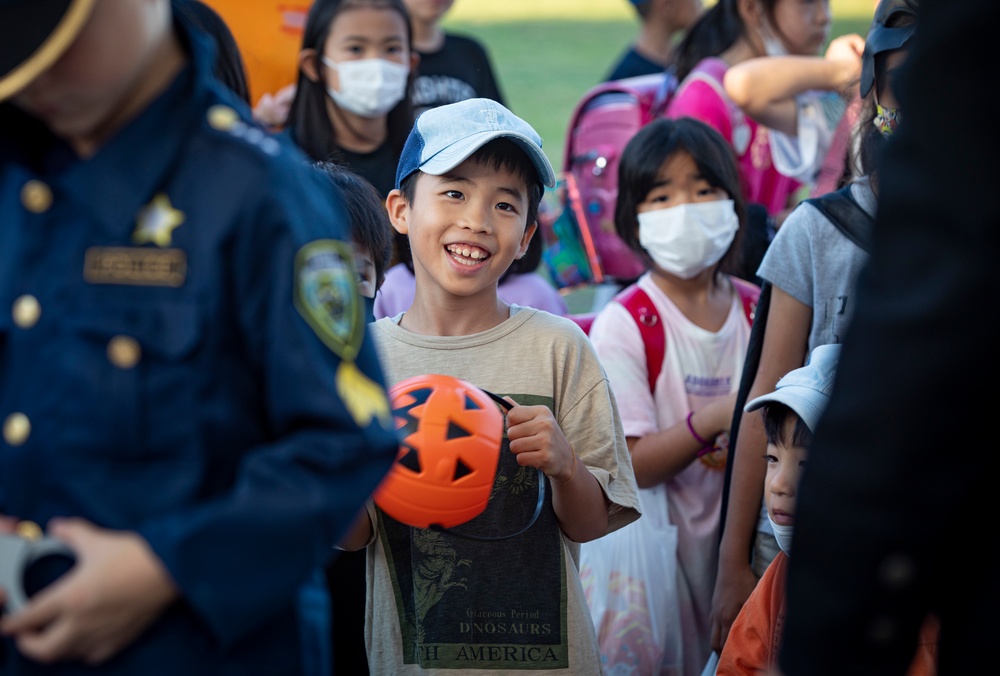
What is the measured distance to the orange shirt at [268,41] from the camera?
5203 millimetres

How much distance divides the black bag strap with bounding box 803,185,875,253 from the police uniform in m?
1.87

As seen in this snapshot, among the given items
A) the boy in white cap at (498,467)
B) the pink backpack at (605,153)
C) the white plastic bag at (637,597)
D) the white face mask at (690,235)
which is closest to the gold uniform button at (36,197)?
the boy in white cap at (498,467)

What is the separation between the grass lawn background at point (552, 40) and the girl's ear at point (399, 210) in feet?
33.7

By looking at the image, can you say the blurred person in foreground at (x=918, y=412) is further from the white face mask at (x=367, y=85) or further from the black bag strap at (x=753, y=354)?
the white face mask at (x=367, y=85)

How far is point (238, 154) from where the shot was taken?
1.56 m

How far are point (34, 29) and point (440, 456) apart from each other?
1.24m

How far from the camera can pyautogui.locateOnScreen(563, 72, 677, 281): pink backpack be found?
192 inches

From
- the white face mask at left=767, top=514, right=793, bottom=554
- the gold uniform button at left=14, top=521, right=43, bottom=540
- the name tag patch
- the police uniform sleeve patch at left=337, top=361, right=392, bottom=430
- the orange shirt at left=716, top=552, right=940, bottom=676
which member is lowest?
the orange shirt at left=716, top=552, right=940, bottom=676

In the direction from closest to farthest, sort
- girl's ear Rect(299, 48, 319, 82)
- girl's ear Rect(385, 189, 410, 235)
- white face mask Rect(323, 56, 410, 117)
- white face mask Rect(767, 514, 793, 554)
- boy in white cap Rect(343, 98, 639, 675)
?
boy in white cap Rect(343, 98, 639, 675), white face mask Rect(767, 514, 793, 554), girl's ear Rect(385, 189, 410, 235), white face mask Rect(323, 56, 410, 117), girl's ear Rect(299, 48, 319, 82)

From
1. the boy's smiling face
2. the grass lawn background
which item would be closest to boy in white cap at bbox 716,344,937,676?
the boy's smiling face

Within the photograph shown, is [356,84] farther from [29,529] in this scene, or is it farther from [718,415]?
[29,529]

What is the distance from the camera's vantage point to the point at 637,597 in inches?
138

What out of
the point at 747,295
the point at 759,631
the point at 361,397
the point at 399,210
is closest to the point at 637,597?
the point at 759,631

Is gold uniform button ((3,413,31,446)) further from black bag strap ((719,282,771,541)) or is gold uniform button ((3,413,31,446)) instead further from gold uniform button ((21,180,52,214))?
black bag strap ((719,282,771,541))
